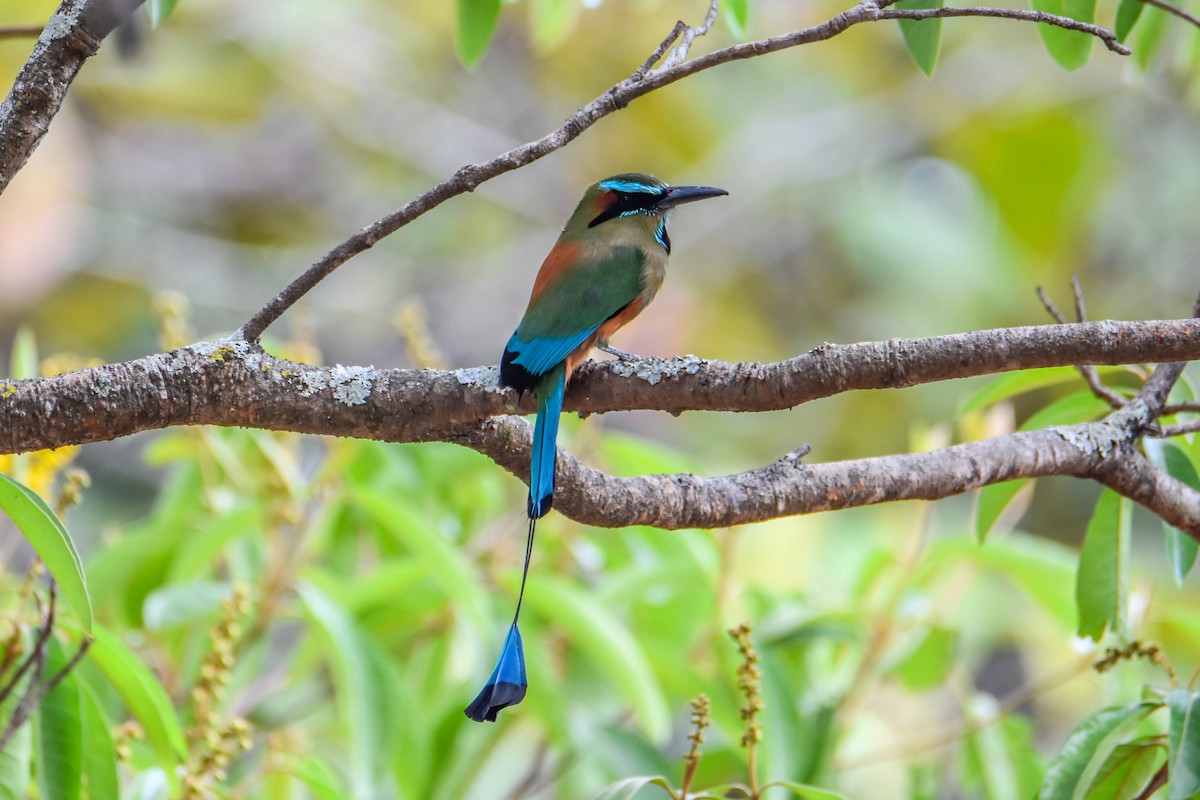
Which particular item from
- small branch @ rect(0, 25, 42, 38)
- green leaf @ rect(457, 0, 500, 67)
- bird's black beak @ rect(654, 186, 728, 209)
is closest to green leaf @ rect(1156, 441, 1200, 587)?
bird's black beak @ rect(654, 186, 728, 209)

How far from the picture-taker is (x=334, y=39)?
229 inches

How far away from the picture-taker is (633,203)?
6.39 ft

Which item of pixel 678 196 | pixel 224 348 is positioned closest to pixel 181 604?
pixel 224 348

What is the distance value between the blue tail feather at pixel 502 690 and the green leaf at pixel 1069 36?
1.00 m

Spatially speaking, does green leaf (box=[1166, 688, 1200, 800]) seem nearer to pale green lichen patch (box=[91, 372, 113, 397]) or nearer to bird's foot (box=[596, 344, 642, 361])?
bird's foot (box=[596, 344, 642, 361])

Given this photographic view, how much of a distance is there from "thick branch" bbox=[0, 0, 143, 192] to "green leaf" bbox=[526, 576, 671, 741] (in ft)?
3.22

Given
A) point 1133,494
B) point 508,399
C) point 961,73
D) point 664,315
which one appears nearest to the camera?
point 508,399

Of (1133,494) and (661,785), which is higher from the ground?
(1133,494)

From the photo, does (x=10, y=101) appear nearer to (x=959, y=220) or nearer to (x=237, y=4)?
(x=237, y=4)

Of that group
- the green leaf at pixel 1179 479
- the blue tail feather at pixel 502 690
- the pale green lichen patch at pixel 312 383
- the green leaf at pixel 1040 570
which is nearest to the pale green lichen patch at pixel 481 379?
the pale green lichen patch at pixel 312 383

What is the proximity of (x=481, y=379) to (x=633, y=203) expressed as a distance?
0.83m

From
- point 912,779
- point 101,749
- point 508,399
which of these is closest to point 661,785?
point 508,399

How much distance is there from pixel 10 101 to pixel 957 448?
100cm

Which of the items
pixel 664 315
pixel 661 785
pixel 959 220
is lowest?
pixel 661 785
